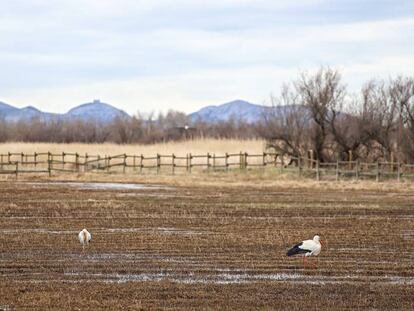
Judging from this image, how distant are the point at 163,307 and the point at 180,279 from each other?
243 cm

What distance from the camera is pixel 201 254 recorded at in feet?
56.8

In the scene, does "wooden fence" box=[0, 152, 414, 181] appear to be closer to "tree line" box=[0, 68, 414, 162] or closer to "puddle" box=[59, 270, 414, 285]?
"tree line" box=[0, 68, 414, 162]

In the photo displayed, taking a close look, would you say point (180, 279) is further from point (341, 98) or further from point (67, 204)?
point (341, 98)

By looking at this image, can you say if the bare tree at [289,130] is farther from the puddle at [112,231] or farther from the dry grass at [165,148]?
the puddle at [112,231]

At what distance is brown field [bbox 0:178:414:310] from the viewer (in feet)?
41.0

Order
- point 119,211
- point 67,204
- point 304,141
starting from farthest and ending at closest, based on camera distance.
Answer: point 304,141, point 67,204, point 119,211

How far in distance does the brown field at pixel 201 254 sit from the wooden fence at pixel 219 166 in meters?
14.2

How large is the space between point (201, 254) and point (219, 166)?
4159 centimetres

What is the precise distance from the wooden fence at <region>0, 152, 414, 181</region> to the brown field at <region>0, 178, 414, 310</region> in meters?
14.2

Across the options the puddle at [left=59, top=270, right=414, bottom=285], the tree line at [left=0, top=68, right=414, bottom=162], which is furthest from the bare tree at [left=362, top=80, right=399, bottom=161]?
the puddle at [left=59, top=270, right=414, bottom=285]

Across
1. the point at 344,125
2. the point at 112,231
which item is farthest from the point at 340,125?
the point at 112,231

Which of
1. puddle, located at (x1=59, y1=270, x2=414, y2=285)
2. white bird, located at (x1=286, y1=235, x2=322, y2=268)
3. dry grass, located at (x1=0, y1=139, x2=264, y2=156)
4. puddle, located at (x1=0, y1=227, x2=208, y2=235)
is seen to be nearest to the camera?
puddle, located at (x1=59, y1=270, x2=414, y2=285)

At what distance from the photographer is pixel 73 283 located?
539 inches

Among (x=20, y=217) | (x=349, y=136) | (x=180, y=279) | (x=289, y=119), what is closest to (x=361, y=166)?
(x=349, y=136)
